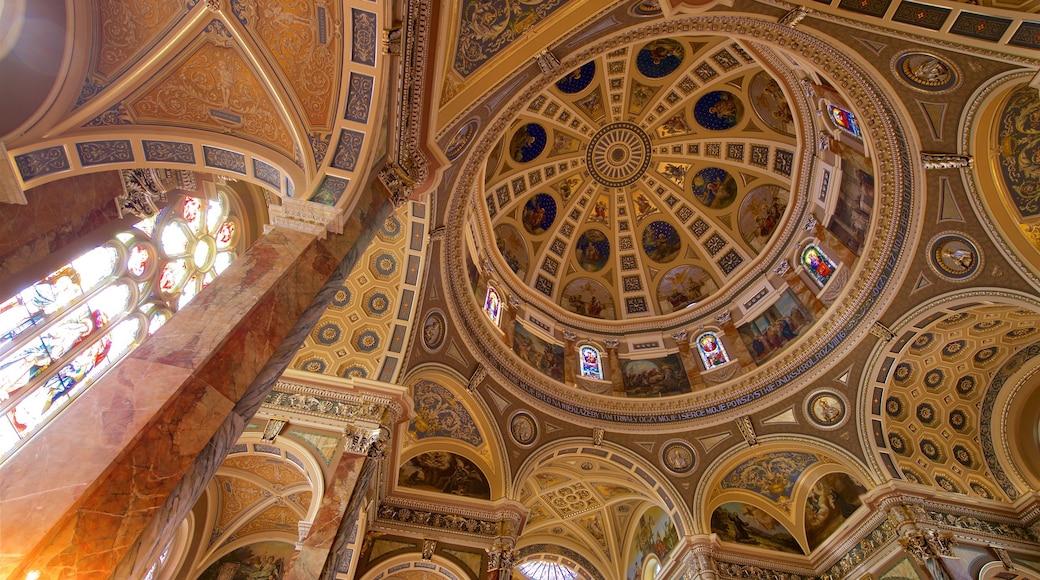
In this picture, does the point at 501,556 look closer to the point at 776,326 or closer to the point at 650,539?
the point at 650,539

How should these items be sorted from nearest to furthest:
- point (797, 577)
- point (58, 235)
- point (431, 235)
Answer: point (58, 235) → point (431, 235) → point (797, 577)

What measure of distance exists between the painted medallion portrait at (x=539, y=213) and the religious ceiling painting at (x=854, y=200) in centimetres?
1025

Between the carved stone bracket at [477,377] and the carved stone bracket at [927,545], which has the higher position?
the carved stone bracket at [477,377]

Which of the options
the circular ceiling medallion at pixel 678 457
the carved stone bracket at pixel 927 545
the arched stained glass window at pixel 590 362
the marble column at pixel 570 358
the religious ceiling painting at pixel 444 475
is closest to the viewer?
the carved stone bracket at pixel 927 545

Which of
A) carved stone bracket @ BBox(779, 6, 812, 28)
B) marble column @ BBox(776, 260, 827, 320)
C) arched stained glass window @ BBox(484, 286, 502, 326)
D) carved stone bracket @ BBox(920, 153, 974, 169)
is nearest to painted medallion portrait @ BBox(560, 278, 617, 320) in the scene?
arched stained glass window @ BBox(484, 286, 502, 326)

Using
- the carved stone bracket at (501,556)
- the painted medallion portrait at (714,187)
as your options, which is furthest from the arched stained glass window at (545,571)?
the painted medallion portrait at (714,187)

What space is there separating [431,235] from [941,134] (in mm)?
11748

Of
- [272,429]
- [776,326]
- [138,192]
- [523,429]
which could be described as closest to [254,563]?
→ [272,429]

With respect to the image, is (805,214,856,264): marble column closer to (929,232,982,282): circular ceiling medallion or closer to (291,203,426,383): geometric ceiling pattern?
(929,232,982,282): circular ceiling medallion

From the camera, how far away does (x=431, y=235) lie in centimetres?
1257

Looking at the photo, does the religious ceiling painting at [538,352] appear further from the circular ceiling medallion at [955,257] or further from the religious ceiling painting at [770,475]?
the circular ceiling medallion at [955,257]

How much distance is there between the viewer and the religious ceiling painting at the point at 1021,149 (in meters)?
10.5

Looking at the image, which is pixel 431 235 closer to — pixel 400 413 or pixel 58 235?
pixel 400 413

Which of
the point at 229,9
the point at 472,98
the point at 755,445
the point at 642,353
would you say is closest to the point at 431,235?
the point at 472,98
